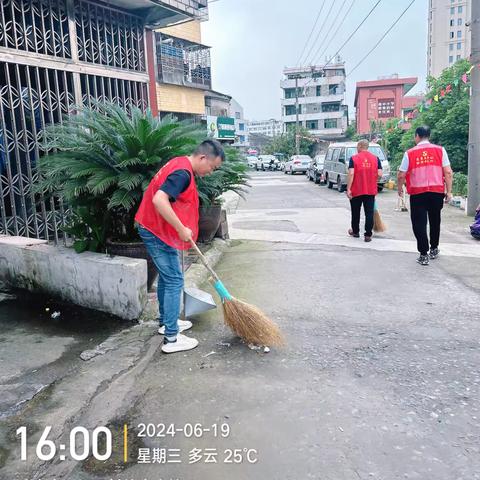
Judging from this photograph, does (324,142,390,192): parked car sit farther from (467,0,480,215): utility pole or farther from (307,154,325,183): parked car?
(467,0,480,215): utility pole

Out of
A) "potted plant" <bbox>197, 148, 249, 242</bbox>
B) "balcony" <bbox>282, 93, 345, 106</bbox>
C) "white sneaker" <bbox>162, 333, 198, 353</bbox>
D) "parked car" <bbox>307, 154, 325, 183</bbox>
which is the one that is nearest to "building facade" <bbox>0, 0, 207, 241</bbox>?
"potted plant" <bbox>197, 148, 249, 242</bbox>

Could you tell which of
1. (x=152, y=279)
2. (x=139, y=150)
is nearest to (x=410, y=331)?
(x=152, y=279)

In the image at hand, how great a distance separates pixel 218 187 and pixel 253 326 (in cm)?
303

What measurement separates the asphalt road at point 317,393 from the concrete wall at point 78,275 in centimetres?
60

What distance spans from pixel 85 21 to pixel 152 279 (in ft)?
13.9

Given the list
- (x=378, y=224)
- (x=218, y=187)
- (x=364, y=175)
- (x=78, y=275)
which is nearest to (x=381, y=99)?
(x=378, y=224)

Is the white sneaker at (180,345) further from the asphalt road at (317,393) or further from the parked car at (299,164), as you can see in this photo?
the parked car at (299,164)

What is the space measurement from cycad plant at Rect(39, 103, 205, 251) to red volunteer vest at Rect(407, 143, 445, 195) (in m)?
3.05

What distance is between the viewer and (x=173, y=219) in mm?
3350

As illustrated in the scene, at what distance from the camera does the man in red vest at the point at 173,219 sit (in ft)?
11.1

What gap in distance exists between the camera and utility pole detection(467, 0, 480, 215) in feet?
31.5

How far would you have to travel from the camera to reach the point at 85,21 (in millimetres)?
6934

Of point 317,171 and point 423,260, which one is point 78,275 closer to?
point 423,260

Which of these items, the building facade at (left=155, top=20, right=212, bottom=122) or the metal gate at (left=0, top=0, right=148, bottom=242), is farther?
the building facade at (left=155, top=20, right=212, bottom=122)
